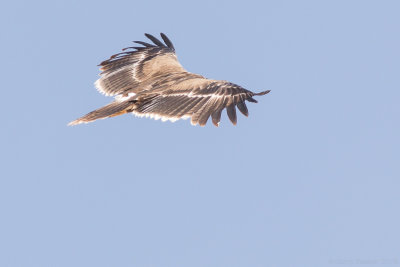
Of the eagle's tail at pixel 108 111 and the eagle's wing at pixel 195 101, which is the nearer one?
the eagle's wing at pixel 195 101

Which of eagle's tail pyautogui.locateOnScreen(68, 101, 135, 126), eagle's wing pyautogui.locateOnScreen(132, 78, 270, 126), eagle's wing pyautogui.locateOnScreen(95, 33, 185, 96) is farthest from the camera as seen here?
eagle's wing pyautogui.locateOnScreen(95, 33, 185, 96)

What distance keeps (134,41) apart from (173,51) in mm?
1097

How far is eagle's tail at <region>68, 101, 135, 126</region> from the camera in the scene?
1770cm

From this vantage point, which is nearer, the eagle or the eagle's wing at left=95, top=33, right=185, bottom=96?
the eagle

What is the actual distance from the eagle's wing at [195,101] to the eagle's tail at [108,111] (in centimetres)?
19

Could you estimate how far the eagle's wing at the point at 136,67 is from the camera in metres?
20.3

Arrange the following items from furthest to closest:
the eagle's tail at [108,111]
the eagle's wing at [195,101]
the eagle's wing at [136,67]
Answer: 1. the eagle's wing at [136,67]
2. the eagle's tail at [108,111]
3. the eagle's wing at [195,101]

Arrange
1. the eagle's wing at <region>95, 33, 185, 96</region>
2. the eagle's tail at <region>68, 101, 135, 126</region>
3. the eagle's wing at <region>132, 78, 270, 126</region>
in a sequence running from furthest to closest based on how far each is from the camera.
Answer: the eagle's wing at <region>95, 33, 185, 96</region>
the eagle's tail at <region>68, 101, 135, 126</region>
the eagle's wing at <region>132, 78, 270, 126</region>

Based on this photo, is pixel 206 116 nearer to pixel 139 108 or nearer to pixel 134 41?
pixel 139 108

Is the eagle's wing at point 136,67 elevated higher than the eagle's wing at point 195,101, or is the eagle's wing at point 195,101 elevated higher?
the eagle's wing at point 136,67

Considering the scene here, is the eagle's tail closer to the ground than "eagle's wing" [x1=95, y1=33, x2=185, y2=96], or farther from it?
closer to the ground

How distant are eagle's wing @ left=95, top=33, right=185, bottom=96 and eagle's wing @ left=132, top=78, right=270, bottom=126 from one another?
4.66 ft

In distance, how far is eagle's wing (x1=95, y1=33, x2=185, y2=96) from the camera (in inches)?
801

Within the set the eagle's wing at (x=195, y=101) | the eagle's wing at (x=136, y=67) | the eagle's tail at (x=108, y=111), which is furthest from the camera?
the eagle's wing at (x=136, y=67)
